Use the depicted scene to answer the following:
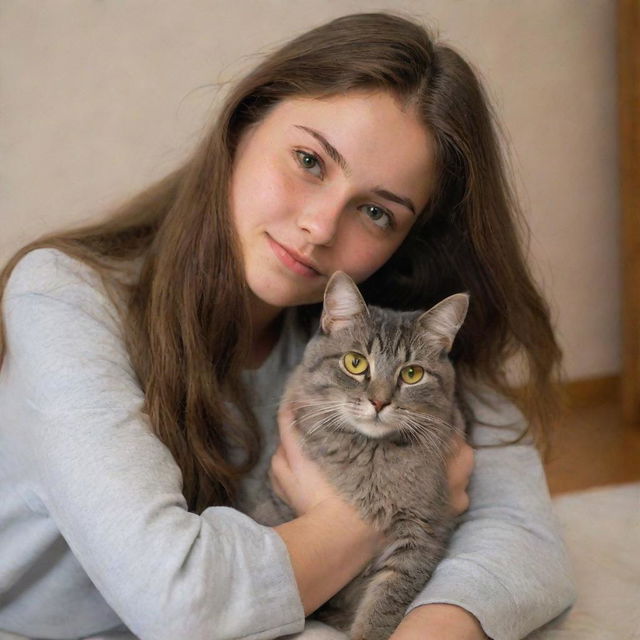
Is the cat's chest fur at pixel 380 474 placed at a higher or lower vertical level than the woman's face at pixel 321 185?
lower

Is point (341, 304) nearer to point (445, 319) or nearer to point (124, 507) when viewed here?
point (445, 319)

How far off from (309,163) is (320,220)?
4.6 inches

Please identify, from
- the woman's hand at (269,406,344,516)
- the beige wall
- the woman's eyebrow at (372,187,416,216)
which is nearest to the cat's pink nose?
the woman's hand at (269,406,344,516)

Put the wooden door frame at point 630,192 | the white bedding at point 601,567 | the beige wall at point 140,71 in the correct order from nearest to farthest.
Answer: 1. the white bedding at point 601,567
2. the beige wall at point 140,71
3. the wooden door frame at point 630,192

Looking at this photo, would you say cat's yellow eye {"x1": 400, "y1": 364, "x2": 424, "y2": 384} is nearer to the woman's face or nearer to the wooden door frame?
the woman's face

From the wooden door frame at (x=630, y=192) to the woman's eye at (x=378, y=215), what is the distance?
2.03 metres

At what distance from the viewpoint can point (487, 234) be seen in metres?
1.66

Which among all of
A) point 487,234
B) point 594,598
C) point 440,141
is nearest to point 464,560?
point 594,598

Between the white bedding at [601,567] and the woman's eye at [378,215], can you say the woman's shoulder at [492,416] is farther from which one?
the woman's eye at [378,215]

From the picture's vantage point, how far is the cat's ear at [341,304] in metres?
1.47

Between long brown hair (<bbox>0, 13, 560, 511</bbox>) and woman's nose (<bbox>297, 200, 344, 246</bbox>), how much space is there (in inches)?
6.5

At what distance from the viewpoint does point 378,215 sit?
152 cm

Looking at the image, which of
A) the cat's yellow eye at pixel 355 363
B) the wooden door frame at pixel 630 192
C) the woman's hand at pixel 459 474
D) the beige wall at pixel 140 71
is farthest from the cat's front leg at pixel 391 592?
the wooden door frame at pixel 630 192

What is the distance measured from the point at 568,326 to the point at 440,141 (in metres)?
2.18
